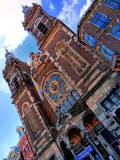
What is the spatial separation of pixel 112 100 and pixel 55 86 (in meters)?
10.2

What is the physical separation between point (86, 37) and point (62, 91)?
8750 millimetres

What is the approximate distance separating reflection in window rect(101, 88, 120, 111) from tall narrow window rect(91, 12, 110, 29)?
633 cm

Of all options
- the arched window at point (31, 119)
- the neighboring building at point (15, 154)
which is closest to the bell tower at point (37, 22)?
the arched window at point (31, 119)

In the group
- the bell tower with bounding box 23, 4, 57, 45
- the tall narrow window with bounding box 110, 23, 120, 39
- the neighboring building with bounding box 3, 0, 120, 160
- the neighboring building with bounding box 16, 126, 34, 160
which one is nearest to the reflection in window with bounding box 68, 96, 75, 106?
the neighboring building with bounding box 3, 0, 120, 160

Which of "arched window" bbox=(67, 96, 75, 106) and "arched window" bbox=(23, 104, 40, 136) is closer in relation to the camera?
"arched window" bbox=(67, 96, 75, 106)

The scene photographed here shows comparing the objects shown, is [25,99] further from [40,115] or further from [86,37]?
[86,37]

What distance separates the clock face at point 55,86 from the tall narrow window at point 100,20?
396 inches

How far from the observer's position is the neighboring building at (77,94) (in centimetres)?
1369

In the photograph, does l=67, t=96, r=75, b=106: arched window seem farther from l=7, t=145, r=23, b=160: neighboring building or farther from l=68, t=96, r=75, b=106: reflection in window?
l=7, t=145, r=23, b=160: neighboring building

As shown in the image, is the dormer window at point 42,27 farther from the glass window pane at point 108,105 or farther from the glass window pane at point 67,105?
the glass window pane at point 108,105

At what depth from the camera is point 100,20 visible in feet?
44.9

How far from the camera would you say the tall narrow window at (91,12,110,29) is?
13023 mm

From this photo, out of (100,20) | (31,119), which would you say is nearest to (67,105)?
(31,119)

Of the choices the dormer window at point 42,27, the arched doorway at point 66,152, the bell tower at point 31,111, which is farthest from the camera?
the dormer window at point 42,27
